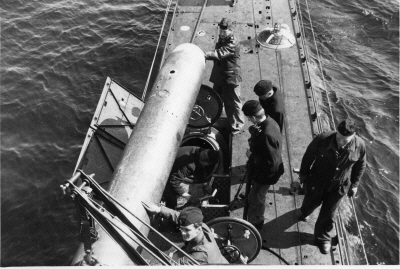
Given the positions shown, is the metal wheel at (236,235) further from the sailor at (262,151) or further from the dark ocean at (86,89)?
the dark ocean at (86,89)

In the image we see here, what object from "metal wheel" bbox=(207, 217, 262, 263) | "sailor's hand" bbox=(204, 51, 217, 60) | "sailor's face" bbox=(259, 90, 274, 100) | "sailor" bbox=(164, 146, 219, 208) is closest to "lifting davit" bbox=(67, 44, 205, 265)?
"sailor's hand" bbox=(204, 51, 217, 60)

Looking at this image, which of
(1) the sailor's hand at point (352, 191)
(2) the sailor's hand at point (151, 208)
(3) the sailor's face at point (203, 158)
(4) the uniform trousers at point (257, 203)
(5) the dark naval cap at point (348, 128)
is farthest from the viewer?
(3) the sailor's face at point (203, 158)

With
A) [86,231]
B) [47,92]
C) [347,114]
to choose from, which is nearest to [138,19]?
[47,92]

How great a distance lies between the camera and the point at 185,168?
8719 millimetres

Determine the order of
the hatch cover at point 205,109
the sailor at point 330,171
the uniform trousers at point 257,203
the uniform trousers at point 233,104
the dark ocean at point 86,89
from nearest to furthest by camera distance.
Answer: the sailor at point 330,171 → the uniform trousers at point 257,203 → the uniform trousers at point 233,104 → the hatch cover at point 205,109 → the dark ocean at point 86,89

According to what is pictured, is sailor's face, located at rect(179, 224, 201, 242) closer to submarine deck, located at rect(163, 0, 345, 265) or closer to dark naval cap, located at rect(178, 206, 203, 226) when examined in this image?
dark naval cap, located at rect(178, 206, 203, 226)

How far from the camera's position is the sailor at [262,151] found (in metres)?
6.87

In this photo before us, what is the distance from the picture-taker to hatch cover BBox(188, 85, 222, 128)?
1005cm

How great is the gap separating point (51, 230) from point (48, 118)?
200 inches

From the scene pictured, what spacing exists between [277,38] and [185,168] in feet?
20.9

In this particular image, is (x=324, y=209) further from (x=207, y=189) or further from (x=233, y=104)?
(x=233, y=104)

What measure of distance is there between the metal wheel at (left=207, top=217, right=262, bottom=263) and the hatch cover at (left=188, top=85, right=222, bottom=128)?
386 centimetres

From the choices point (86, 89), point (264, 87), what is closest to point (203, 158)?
point (264, 87)

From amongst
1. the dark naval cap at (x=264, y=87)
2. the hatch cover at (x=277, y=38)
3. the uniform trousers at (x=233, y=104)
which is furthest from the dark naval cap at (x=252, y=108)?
the hatch cover at (x=277, y=38)
